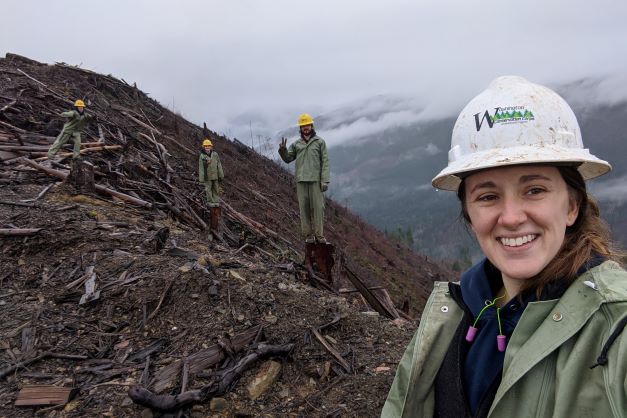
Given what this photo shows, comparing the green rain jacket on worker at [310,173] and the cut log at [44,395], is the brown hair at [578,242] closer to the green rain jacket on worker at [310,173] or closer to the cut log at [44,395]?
the cut log at [44,395]

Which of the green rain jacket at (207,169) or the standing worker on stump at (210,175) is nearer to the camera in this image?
the standing worker on stump at (210,175)

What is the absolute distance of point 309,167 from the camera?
7.62 metres

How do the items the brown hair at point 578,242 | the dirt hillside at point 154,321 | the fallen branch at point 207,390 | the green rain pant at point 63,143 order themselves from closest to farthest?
the brown hair at point 578,242 < the fallen branch at point 207,390 < the dirt hillside at point 154,321 < the green rain pant at point 63,143

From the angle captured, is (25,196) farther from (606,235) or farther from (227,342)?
(606,235)

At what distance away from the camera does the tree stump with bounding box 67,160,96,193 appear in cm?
878

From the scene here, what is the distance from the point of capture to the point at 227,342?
14.2 feet

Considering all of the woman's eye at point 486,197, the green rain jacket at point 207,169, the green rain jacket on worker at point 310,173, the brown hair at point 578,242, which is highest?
the green rain jacket at point 207,169

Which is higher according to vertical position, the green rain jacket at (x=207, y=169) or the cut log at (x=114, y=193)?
the green rain jacket at (x=207, y=169)

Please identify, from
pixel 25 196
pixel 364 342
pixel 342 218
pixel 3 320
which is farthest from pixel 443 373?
pixel 342 218

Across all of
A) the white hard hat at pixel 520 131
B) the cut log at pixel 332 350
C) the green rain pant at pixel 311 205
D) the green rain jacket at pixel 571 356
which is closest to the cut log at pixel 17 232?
the green rain pant at pixel 311 205

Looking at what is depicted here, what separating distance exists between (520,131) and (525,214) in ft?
1.09

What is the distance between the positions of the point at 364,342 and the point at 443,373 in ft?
10.5

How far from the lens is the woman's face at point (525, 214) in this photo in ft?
5.24

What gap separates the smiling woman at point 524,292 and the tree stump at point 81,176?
8469 millimetres
